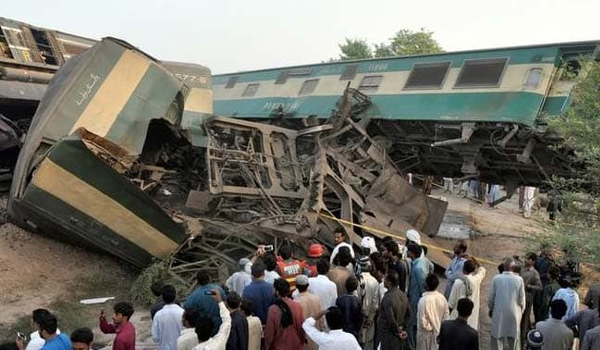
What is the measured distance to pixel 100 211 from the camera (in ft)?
25.8

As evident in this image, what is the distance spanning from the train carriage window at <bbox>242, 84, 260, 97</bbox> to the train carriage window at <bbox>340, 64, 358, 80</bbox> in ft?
13.0

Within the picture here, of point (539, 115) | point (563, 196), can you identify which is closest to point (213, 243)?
point (563, 196)

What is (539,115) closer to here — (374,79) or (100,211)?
(374,79)

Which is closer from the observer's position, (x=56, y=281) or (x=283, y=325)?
(x=283, y=325)

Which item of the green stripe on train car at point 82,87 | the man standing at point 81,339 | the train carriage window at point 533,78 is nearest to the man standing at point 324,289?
the man standing at point 81,339

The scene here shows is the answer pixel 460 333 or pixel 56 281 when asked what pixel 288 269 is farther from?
pixel 56 281

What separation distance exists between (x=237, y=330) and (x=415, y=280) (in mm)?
2486

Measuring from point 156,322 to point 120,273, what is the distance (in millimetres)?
4678

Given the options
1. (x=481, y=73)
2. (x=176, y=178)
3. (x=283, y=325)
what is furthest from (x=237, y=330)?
(x=481, y=73)

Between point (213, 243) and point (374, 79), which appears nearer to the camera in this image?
point (213, 243)

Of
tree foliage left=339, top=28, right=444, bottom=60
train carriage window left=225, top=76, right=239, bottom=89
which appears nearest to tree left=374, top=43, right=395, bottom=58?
tree foliage left=339, top=28, right=444, bottom=60

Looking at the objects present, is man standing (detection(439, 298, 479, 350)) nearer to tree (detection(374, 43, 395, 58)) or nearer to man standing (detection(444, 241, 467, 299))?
man standing (detection(444, 241, 467, 299))

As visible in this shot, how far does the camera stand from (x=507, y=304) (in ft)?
19.7

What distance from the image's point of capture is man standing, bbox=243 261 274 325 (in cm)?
508
